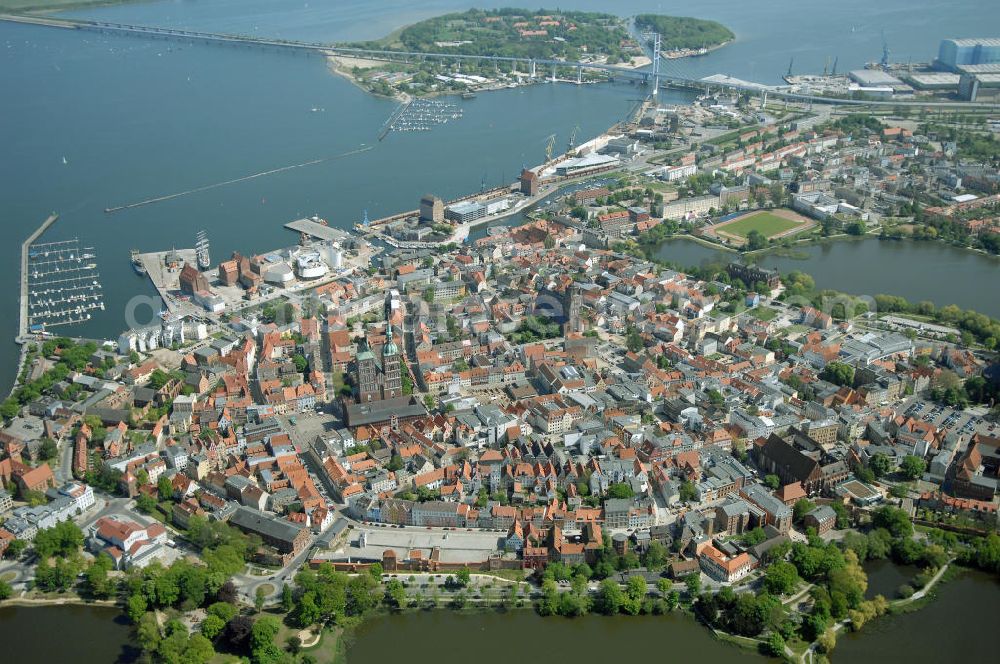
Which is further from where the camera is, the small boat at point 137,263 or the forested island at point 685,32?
the forested island at point 685,32

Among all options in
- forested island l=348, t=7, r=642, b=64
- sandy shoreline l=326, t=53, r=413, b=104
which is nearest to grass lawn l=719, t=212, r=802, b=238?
sandy shoreline l=326, t=53, r=413, b=104

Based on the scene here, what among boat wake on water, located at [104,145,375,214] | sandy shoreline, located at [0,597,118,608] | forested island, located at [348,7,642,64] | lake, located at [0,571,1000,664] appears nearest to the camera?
lake, located at [0,571,1000,664]

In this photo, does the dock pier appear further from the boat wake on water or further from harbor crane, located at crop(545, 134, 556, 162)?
harbor crane, located at crop(545, 134, 556, 162)

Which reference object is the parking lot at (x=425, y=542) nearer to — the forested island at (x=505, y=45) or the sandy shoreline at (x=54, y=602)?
the sandy shoreline at (x=54, y=602)

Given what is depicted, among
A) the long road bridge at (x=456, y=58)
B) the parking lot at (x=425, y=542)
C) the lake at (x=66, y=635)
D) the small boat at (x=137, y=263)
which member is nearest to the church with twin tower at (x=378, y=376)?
the parking lot at (x=425, y=542)

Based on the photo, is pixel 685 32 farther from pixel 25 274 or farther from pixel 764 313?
pixel 25 274

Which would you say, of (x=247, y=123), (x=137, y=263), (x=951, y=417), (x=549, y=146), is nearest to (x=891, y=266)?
(x=951, y=417)

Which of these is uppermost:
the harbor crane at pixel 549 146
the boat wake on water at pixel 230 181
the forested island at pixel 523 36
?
the forested island at pixel 523 36
